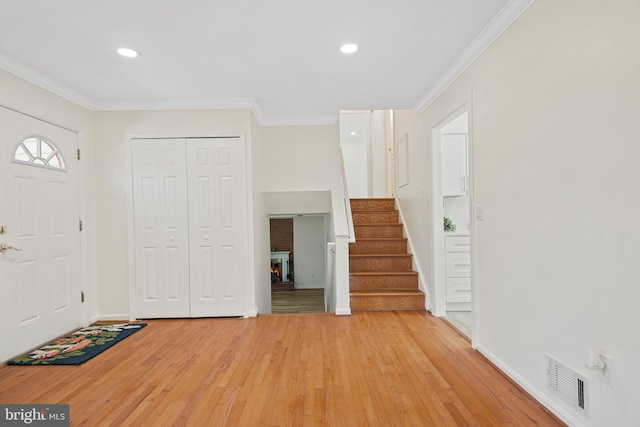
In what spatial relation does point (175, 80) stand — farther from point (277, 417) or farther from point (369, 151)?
point (369, 151)

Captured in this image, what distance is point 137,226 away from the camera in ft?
12.6

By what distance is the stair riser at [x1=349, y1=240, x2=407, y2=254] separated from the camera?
15.8 ft

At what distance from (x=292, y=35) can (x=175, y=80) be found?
1.40 metres

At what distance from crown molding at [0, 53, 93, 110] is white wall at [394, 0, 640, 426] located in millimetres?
3748


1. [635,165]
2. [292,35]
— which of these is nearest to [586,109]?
[635,165]

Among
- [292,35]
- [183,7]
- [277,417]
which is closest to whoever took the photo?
[277,417]

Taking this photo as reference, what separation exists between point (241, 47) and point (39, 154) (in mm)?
2136

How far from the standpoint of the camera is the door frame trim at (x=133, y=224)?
383 cm

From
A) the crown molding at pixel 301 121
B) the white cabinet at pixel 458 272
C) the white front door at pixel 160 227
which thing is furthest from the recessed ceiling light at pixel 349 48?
the white cabinet at pixel 458 272

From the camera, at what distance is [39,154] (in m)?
3.13

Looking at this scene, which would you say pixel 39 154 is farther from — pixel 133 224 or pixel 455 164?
pixel 455 164

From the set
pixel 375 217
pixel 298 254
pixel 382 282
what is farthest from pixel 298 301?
pixel 382 282

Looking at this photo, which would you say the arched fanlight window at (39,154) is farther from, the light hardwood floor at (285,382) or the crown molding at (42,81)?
the light hardwood floor at (285,382)
